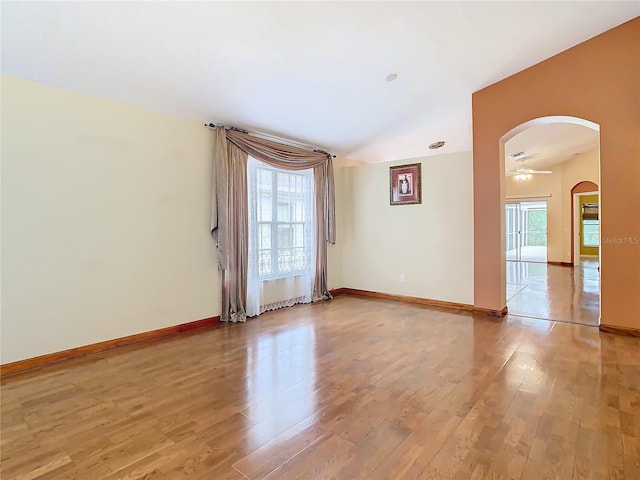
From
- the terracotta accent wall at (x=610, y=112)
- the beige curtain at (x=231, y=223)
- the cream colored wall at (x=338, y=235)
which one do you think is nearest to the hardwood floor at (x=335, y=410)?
the terracotta accent wall at (x=610, y=112)

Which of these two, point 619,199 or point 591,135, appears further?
point 591,135

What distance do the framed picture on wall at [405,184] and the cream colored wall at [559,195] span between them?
6.91 meters

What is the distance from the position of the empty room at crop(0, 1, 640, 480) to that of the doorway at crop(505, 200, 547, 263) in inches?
240

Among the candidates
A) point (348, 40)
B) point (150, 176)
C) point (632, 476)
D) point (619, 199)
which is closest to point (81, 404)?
point (150, 176)

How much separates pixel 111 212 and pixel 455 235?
4.31m

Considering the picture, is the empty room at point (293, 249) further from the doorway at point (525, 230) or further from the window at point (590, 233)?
the window at point (590, 233)

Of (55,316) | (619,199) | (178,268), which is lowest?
(55,316)

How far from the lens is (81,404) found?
91.3 inches

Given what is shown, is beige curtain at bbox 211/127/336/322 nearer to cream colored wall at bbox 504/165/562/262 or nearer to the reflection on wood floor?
the reflection on wood floor

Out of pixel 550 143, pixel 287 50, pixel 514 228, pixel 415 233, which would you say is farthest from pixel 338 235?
pixel 514 228

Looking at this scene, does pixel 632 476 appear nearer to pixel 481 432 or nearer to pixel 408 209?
pixel 481 432

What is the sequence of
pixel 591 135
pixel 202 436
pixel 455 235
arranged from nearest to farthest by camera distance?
1. pixel 202 436
2. pixel 455 235
3. pixel 591 135

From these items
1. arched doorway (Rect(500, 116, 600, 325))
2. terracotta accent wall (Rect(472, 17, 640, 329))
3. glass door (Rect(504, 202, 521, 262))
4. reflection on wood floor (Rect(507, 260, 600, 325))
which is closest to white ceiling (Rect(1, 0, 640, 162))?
terracotta accent wall (Rect(472, 17, 640, 329))

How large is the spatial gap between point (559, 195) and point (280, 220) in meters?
9.06
